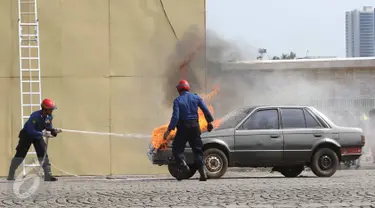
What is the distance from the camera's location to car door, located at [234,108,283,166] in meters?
13.7

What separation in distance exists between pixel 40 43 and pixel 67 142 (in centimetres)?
250

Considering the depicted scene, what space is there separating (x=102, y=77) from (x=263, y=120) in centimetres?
462

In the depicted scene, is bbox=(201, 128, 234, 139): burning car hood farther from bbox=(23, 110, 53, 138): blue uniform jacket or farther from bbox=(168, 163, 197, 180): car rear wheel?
bbox=(23, 110, 53, 138): blue uniform jacket

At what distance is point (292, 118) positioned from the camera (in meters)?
14.1

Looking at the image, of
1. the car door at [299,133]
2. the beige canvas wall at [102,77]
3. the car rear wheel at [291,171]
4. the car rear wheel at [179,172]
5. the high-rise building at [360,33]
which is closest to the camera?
the car rear wheel at [179,172]

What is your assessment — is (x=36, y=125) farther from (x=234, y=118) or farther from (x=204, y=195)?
(x=204, y=195)

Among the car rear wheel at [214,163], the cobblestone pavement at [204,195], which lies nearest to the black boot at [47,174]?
the cobblestone pavement at [204,195]

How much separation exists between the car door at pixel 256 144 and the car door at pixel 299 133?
16 cm

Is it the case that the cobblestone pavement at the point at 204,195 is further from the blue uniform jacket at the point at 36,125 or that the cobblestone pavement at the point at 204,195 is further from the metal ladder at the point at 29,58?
the metal ladder at the point at 29,58

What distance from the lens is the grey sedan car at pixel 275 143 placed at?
532 inches

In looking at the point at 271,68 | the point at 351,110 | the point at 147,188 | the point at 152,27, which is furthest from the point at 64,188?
the point at 351,110

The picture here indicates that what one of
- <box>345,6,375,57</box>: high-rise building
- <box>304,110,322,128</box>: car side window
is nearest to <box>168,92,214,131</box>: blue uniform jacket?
<box>304,110,322,128</box>: car side window

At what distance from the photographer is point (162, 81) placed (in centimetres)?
1672

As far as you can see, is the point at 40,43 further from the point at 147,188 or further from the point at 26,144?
the point at 147,188
